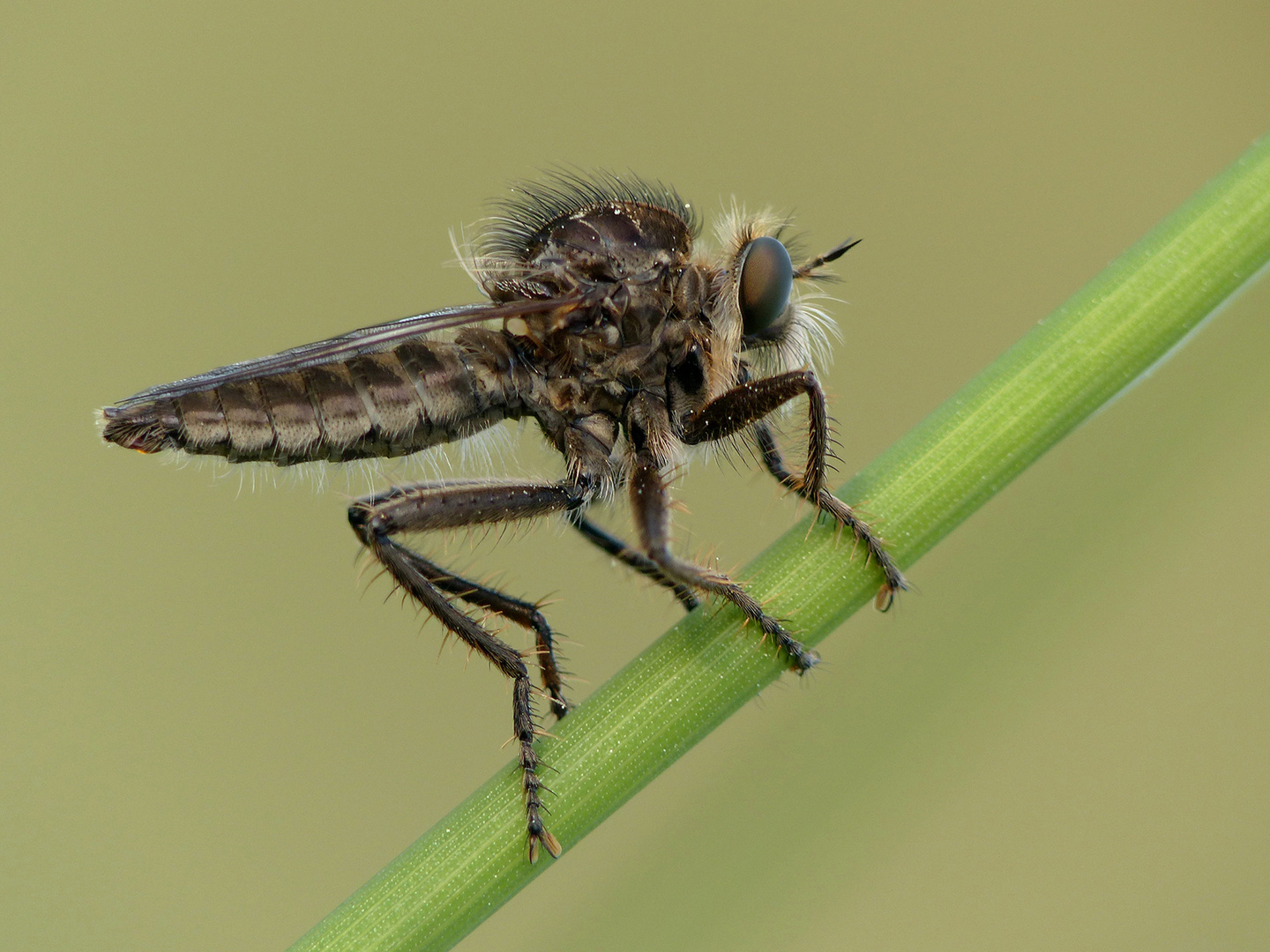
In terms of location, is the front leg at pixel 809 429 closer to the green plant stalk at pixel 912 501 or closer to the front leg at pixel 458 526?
the green plant stalk at pixel 912 501

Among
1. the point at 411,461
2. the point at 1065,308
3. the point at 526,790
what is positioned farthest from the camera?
the point at 411,461

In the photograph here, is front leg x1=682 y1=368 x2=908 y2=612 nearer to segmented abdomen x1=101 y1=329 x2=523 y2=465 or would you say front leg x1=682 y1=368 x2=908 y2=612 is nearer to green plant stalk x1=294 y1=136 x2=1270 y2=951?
green plant stalk x1=294 y1=136 x2=1270 y2=951

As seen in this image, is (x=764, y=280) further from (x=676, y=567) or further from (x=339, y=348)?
(x=339, y=348)

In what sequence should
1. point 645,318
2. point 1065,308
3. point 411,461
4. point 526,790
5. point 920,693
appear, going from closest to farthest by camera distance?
point 526,790 < point 1065,308 < point 920,693 < point 645,318 < point 411,461

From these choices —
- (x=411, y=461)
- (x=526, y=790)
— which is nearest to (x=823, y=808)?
(x=526, y=790)

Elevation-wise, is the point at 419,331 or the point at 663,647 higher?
the point at 419,331

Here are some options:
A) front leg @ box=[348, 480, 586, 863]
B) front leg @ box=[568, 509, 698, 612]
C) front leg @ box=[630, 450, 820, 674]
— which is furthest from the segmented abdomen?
front leg @ box=[630, 450, 820, 674]

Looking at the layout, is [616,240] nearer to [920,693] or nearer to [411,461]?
[411,461]

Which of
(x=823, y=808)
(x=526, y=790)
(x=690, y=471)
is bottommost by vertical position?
(x=823, y=808)
